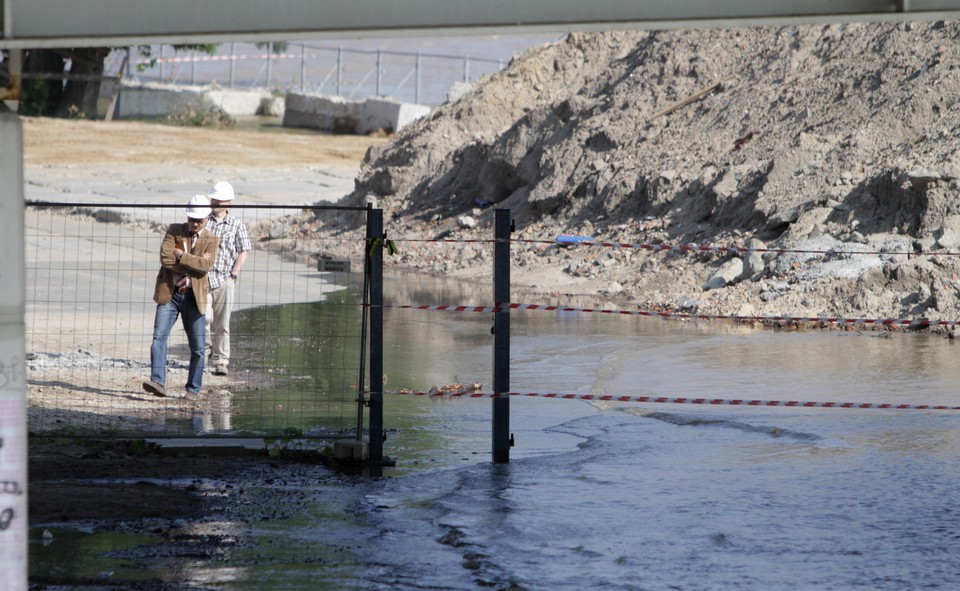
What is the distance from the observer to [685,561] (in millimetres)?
6520

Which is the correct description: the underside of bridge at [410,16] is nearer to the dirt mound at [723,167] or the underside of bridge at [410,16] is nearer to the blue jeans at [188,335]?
the blue jeans at [188,335]

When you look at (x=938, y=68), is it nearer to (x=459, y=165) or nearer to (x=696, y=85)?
(x=696, y=85)

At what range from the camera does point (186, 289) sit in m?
10.7

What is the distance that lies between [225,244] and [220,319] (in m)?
0.68

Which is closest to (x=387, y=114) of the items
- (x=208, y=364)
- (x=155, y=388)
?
(x=208, y=364)

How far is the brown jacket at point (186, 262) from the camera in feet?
34.6

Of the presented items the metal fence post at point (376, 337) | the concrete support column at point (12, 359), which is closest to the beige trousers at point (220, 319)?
the metal fence post at point (376, 337)

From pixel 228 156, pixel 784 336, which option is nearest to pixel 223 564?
pixel 784 336

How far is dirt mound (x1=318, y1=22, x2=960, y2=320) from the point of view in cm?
1700

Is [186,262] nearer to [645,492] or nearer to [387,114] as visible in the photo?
[645,492]

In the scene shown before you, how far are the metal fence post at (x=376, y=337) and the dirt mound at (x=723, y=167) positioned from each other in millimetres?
6197

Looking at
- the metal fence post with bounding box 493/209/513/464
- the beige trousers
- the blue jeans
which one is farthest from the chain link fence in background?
the metal fence post with bounding box 493/209/513/464

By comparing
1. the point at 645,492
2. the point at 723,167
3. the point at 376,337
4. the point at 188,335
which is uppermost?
the point at 723,167

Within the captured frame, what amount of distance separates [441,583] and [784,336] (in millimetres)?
9464
